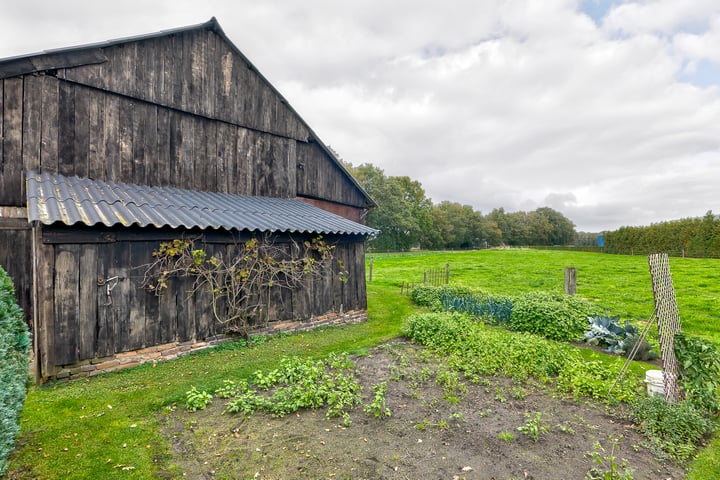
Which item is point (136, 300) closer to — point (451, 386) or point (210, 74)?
point (451, 386)

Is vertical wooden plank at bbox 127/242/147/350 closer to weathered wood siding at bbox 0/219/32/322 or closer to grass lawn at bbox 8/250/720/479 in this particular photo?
grass lawn at bbox 8/250/720/479

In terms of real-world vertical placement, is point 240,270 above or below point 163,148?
below

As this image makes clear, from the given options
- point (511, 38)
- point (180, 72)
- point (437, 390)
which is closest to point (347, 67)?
point (511, 38)

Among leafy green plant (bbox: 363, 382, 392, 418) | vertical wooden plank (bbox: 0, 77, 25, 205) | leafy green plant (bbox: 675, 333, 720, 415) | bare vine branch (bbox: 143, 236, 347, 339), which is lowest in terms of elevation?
leafy green plant (bbox: 363, 382, 392, 418)

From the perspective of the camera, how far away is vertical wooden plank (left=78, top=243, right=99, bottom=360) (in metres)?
5.61

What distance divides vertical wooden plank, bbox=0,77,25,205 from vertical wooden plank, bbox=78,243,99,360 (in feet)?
5.78

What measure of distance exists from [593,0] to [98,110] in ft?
41.4

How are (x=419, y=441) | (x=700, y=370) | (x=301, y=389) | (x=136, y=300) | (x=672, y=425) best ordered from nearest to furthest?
1. (x=419, y=441)
2. (x=672, y=425)
3. (x=700, y=370)
4. (x=301, y=389)
5. (x=136, y=300)

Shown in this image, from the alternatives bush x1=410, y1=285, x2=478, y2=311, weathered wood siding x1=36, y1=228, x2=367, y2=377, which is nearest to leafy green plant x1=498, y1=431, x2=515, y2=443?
weathered wood siding x1=36, y1=228, x2=367, y2=377

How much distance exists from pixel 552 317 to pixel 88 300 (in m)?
9.90

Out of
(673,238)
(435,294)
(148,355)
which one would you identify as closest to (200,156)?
(148,355)

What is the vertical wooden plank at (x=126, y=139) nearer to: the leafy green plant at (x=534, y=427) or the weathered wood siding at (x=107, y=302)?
the weathered wood siding at (x=107, y=302)

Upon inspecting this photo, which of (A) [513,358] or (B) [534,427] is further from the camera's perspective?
(A) [513,358]

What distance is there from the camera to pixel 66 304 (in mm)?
5480
